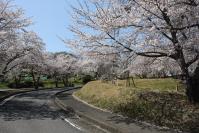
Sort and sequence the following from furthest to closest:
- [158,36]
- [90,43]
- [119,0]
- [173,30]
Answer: [90,43] < [119,0] < [158,36] < [173,30]

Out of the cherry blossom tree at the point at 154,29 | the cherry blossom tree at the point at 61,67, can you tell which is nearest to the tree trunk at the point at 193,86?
the cherry blossom tree at the point at 154,29

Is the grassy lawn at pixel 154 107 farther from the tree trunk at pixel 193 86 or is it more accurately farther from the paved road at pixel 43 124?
the paved road at pixel 43 124

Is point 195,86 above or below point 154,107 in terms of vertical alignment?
above

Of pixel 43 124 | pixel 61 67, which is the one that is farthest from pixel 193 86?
pixel 61 67

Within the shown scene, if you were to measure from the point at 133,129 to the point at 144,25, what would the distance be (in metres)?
3.69

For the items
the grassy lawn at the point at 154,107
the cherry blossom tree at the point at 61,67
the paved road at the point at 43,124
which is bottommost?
the paved road at the point at 43,124

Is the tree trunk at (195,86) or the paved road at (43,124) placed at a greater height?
the tree trunk at (195,86)

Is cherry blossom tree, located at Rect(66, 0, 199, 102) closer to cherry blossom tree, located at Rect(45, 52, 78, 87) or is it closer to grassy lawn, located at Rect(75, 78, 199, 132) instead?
grassy lawn, located at Rect(75, 78, 199, 132)

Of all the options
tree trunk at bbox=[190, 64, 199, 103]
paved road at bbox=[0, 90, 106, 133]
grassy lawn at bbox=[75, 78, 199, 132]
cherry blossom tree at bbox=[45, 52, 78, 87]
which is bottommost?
paved road at bbox=[0, 90, 106, 133]

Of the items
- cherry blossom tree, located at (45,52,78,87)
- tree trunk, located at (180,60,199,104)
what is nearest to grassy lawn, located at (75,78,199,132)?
tree trunk, located at (180,60,199,104)

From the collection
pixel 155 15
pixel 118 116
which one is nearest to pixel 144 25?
pixel 155 15

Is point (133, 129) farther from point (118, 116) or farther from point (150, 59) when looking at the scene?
point (150, 59)

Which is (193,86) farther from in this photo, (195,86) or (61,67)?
(61,67)

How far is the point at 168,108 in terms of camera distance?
1335cm
